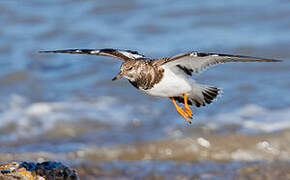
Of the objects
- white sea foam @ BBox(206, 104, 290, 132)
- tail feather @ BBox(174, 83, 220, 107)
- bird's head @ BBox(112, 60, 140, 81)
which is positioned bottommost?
white sea foam @ BBox(206, 104, 290, 132)

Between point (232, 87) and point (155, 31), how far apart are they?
2.86 m

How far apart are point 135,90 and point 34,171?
461cm

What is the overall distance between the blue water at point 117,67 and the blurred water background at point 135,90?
20 mm

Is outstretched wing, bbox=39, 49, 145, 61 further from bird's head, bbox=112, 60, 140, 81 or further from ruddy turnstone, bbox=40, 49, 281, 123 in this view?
bird's head, bbox=112, 60, 140, 81

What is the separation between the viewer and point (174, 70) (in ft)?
15.1

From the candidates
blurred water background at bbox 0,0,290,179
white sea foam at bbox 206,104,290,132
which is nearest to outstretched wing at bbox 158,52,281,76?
blurred water background at bbox 0,0,290,179

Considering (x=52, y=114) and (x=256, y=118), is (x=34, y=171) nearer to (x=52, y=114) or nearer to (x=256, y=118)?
(x=52, y=114)

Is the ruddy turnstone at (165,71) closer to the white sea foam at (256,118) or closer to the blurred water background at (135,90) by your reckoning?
the blurred water background at (135,90)

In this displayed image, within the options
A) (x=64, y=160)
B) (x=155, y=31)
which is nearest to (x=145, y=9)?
(x=155, y=31)

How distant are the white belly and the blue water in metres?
2.24

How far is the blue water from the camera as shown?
280 inches

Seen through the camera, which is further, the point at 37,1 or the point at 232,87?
the point at 37,1

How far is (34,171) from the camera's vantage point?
388 centimetres

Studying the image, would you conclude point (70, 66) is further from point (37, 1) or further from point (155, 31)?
Answer: point (37, 1)
